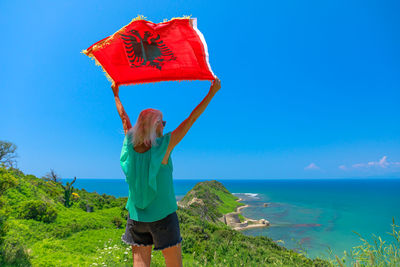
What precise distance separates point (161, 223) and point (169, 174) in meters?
0.41

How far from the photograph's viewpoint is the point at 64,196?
16.0 m

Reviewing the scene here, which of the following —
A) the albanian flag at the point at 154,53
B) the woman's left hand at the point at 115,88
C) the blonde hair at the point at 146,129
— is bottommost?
the blonde hair at the point at 146,129

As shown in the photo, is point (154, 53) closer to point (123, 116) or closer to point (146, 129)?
point (123, 116)

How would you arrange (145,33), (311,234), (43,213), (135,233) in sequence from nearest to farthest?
(135,233) → (145,33) → (43,213) → (311,234)

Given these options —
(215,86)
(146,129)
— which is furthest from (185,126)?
(215,86)

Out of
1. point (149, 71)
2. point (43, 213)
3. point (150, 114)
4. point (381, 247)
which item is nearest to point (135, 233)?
point (150, 114)

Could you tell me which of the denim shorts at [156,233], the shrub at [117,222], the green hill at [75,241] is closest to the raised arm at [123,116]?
the denim shorts at [156,233]

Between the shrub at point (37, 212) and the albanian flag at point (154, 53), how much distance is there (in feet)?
35.9

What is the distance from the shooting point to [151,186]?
1854 mm

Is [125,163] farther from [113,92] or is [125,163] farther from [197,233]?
[197,233]

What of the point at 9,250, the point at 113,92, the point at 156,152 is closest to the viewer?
the point at 156,152

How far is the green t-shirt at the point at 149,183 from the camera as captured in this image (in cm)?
187

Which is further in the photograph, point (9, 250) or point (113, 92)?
point (9, 250)

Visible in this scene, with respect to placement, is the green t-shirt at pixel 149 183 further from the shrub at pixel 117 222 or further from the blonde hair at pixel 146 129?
the shrub at pixel 117 222
